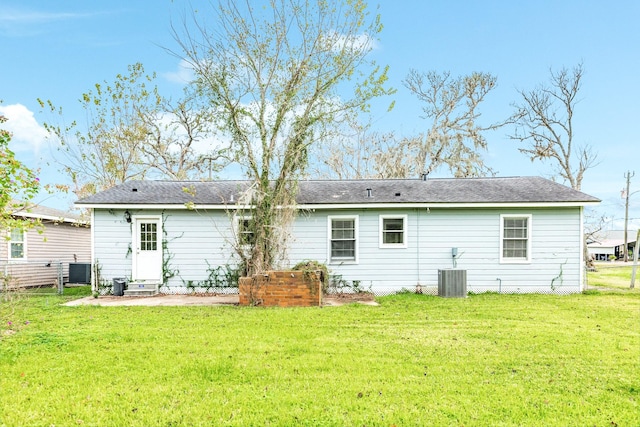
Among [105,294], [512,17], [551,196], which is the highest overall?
[512,17]

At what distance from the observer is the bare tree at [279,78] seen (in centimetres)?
1028

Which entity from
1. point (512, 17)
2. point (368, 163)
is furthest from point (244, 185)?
point (368, 163)

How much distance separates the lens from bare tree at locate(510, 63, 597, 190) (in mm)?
25516

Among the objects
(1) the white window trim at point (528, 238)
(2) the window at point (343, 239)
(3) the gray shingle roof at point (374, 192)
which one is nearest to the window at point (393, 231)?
(3) the gray shingle roof at point (374, 192)

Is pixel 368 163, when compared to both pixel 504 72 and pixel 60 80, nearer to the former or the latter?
pixel 504 72

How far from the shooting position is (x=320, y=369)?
15.6ft

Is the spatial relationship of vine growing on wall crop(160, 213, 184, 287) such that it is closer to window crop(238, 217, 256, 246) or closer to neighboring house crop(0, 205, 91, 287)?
window crop(238, 217, 256, 246)

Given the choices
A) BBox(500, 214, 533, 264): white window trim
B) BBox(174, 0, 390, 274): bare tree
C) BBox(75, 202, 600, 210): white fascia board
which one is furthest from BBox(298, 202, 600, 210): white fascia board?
BBox(174, 0, 390, 274): bare tree

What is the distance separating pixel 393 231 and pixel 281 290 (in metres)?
4.10

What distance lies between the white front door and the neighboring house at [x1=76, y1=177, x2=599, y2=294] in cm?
3

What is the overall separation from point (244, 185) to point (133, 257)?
13.1ft

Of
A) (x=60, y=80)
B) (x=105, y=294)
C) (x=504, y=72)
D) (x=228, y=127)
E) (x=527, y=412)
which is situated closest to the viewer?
(x=527, y=412)

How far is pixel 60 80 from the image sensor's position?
1506cm

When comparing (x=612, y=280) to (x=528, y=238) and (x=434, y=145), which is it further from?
(x=434, y=145)
